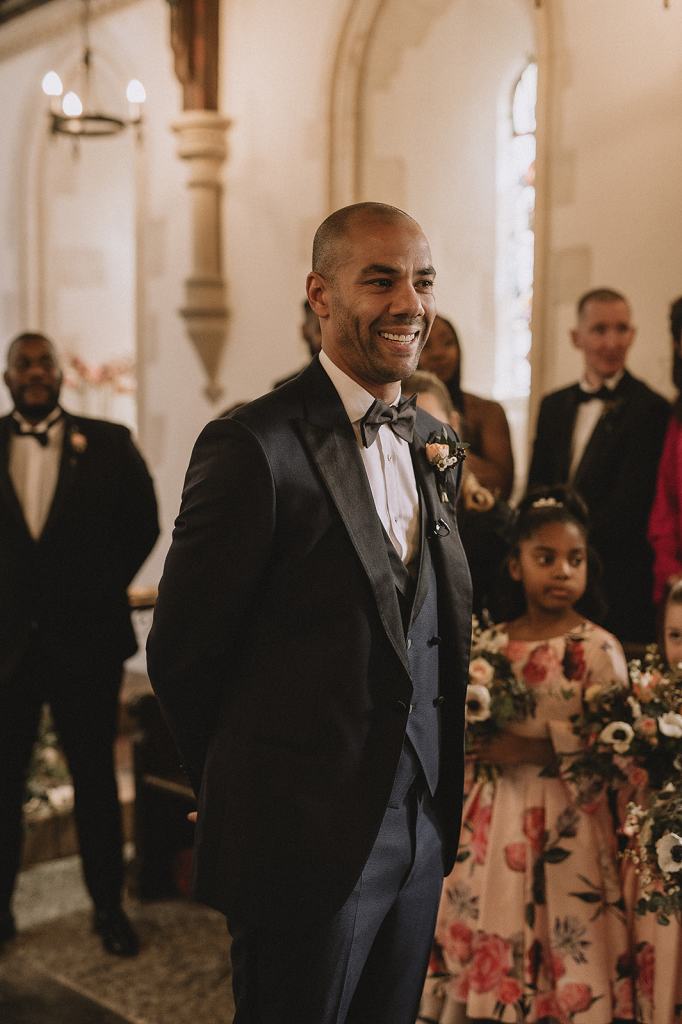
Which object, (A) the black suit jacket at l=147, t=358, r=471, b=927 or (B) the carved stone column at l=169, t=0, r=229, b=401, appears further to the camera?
(B) the carved stone column at l=169, t=0, r=229, b=401

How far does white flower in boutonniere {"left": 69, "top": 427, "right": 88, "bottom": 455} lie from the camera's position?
402 centimetres

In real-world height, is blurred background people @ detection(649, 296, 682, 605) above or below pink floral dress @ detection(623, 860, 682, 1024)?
above

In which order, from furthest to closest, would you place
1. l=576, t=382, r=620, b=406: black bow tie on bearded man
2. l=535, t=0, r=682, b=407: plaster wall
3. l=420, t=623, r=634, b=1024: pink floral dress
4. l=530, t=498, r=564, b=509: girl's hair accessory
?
l=535, t=0, r=682, b=407: plaster wall
l=576, t=382, r=620, b=406: black bow tie on bearded man
l=530, t=498, r=564, b=509: girl's hair accessory
l=420, t=623, r=634, b=1024: pink floral dress

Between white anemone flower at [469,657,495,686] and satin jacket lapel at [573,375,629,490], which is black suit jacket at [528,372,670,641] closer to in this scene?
satin jacket lapel at [573,375,629,490]

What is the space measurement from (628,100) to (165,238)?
10.5 feet

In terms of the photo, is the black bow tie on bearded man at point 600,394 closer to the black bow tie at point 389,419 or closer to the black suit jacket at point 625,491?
the black suit jacket at point 625,491

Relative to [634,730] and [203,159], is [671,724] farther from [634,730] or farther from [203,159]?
[203,159]

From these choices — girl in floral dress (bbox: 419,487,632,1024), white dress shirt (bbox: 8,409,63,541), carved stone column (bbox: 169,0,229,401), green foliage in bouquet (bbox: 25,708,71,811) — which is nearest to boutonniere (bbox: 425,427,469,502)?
girl in floral dress (bbox: 419,487,632,1024)

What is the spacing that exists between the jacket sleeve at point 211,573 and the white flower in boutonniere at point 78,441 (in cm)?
215

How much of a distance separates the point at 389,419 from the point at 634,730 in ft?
3.73

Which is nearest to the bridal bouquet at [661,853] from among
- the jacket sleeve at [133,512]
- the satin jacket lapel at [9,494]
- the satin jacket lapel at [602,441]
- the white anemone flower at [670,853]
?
the white anemone flower at [670,853]

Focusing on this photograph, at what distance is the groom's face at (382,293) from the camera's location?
190cm

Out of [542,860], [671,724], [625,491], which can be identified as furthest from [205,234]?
[671,724]

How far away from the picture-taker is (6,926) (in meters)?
3.96
